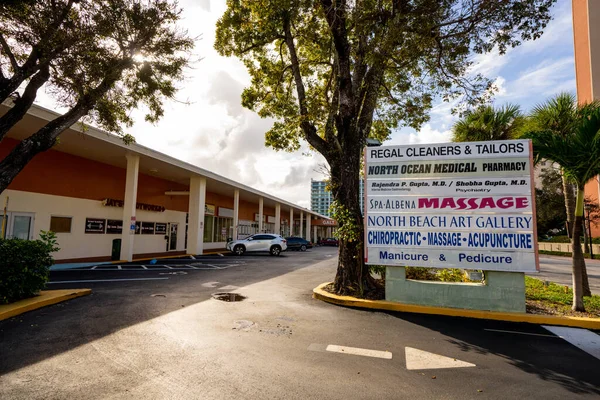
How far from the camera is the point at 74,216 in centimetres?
1630

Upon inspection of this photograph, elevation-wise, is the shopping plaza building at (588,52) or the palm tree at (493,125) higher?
the shopping plaza building at (588,52)

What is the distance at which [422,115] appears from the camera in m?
13.1

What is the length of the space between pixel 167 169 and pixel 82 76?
11628 mm

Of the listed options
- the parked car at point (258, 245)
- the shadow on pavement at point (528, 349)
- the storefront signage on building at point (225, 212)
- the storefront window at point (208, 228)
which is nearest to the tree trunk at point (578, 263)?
the shadow on pavement at point (528, 349)

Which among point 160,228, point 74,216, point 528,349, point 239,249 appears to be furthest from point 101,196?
point 528,349

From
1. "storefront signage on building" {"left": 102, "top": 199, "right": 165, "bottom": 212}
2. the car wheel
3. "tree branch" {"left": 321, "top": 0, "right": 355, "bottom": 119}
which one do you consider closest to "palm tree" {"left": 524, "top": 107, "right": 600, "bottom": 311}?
"tree branch" {"left": 321, "top": 0, "right": 355, "bottom": 119}

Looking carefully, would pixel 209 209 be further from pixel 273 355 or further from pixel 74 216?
pixel 273 355

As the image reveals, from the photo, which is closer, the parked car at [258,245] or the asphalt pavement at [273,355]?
the asphalt pavement at [273,355]

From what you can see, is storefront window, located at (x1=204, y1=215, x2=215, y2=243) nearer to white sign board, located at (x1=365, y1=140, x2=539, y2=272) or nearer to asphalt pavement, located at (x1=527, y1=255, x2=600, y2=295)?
white sign board, located at (x1=365, y1=140, x2=539, y2=272)

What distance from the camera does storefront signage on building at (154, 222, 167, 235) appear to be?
22.2 meters

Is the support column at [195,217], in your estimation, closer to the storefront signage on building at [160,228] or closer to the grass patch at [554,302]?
the storefront signage on building at [160,228]

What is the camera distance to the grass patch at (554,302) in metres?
6.93

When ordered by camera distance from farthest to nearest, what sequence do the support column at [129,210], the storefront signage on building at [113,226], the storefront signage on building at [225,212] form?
the storefront signage on building at [225,212] → the storefront signage on building at [113,226] → the support column at [129,210]

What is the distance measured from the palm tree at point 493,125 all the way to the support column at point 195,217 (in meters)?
16.4
